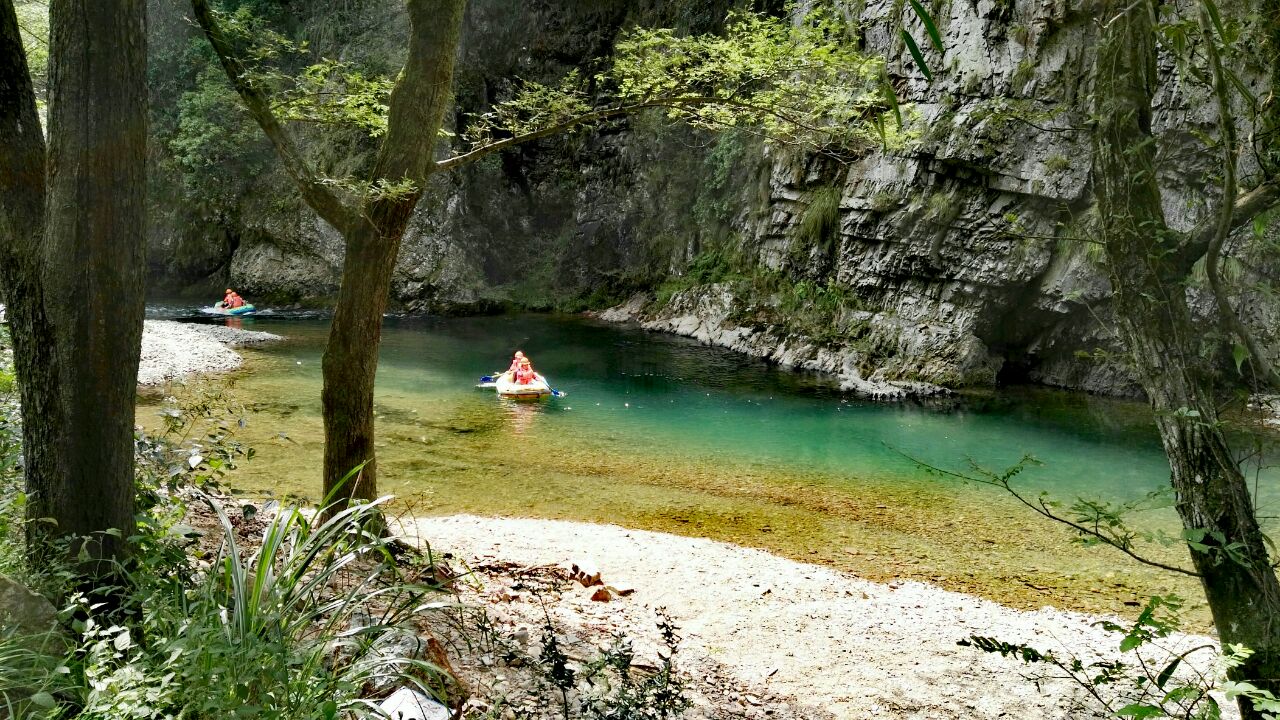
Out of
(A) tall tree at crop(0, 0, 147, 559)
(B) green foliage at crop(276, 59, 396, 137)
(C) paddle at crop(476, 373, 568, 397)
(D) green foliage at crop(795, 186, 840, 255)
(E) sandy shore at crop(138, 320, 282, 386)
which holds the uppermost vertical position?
(D) green foliage at crop(795, 186, 840, 255)

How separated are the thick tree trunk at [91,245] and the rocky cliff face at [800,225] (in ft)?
8.30

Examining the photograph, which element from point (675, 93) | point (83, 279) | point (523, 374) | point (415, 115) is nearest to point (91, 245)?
point (83, 279)

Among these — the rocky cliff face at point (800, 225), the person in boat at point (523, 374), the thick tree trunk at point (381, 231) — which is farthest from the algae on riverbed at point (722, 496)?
the thick tree trunk at point (381, 231)

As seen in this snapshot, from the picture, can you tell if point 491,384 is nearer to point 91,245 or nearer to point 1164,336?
point 91,245

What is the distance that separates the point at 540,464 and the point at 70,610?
7.40 m

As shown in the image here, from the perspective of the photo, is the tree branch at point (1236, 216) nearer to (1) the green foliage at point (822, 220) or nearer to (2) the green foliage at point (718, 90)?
(2) the green foliage at point (718, 90)

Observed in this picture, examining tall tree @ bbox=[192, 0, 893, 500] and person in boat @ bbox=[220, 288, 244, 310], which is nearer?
tall tree @ bbox=[192, 0, 893, 500]

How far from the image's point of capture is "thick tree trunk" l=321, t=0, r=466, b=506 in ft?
14.2

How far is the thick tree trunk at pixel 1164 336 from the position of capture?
2.68 meters

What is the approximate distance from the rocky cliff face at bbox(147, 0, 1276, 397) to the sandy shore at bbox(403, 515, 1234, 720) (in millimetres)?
2194

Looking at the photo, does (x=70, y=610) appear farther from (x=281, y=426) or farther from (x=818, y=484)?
(x=281, y=426)

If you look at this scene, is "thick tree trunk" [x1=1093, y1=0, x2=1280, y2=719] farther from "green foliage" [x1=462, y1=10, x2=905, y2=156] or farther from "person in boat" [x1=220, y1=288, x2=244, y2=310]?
"person in boat" [x1=220, y1=288, x2=244, y2=310]

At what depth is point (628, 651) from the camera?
2.82 meters

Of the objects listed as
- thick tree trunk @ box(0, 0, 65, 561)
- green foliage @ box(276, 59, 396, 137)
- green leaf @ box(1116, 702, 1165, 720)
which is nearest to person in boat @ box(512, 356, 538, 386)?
green foliage @ box(276, 59, 396, 137)
